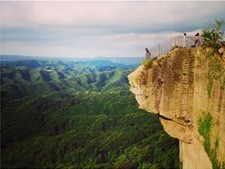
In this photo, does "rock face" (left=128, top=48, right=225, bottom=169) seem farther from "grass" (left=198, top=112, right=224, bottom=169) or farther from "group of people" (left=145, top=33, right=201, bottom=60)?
"group of people" (left=145, top=33, right=201, bottom=60)

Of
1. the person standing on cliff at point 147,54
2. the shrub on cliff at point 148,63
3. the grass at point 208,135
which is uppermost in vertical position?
the person standing on cliff at point 147,54

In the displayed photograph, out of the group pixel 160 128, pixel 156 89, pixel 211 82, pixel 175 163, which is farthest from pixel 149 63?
pixel 160 128

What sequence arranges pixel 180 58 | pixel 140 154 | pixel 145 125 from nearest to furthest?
pixel 180 58, pixel 140 154, pixel 145 125

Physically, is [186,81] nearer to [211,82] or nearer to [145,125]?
[211,82]

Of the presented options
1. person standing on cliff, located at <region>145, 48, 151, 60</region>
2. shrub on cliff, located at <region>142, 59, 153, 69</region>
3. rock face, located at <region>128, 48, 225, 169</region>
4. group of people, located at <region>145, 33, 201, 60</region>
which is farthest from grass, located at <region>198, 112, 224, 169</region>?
person standing on cliff, located at <region>145, 48, 151, 60</region>

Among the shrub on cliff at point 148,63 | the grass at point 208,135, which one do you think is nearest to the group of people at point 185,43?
the shrub on cliff at point 148,63

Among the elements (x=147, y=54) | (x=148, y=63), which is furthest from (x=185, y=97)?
(x=147, y=54)

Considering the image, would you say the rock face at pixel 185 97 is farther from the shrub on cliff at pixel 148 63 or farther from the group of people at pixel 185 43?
the group of people at pixel 185 43

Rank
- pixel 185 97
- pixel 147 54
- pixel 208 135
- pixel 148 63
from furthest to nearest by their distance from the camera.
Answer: pixel 147 54
pixel 148 63
pixel 185 97
pixel 208 135

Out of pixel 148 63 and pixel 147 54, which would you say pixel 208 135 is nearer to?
pixel 148 63
